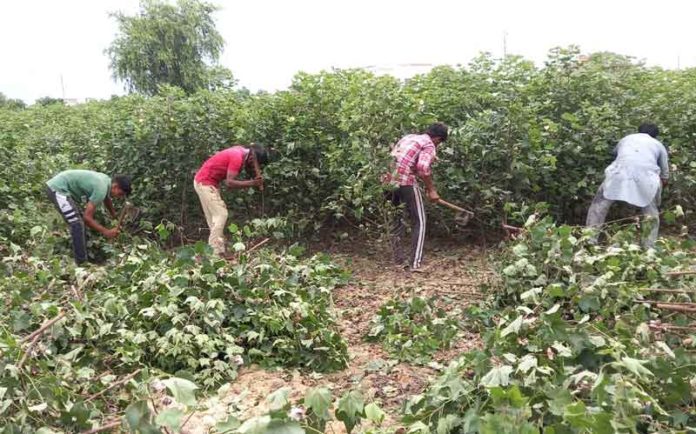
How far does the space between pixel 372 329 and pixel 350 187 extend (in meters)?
1.81

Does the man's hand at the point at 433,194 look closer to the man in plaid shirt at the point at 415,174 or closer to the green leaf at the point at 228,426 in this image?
the man in plaid shirt at the point at 415,174

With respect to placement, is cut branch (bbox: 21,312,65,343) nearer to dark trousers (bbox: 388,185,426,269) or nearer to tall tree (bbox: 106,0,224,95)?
dark trousers (bbox: 388,185,426,269)

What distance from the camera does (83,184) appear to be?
18.0 feet

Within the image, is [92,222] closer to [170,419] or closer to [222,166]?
[222,166]

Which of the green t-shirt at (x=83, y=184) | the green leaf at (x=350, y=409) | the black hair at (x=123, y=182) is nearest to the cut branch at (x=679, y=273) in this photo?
the green leaf at (x=350, y=409)

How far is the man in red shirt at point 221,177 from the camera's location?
18.4 ft

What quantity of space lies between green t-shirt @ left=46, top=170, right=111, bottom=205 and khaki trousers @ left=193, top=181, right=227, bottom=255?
844 mm

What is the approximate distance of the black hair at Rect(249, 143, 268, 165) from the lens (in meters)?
5.61

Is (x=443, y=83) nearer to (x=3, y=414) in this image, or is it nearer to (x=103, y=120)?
(x=103, y=120)

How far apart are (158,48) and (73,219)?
24.6m

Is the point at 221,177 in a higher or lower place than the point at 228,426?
higher

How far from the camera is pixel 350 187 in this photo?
215 inches

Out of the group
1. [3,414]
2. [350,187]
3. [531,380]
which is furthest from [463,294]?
[3,414]

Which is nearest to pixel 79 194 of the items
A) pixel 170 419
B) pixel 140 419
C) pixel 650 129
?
pixel 140 419
